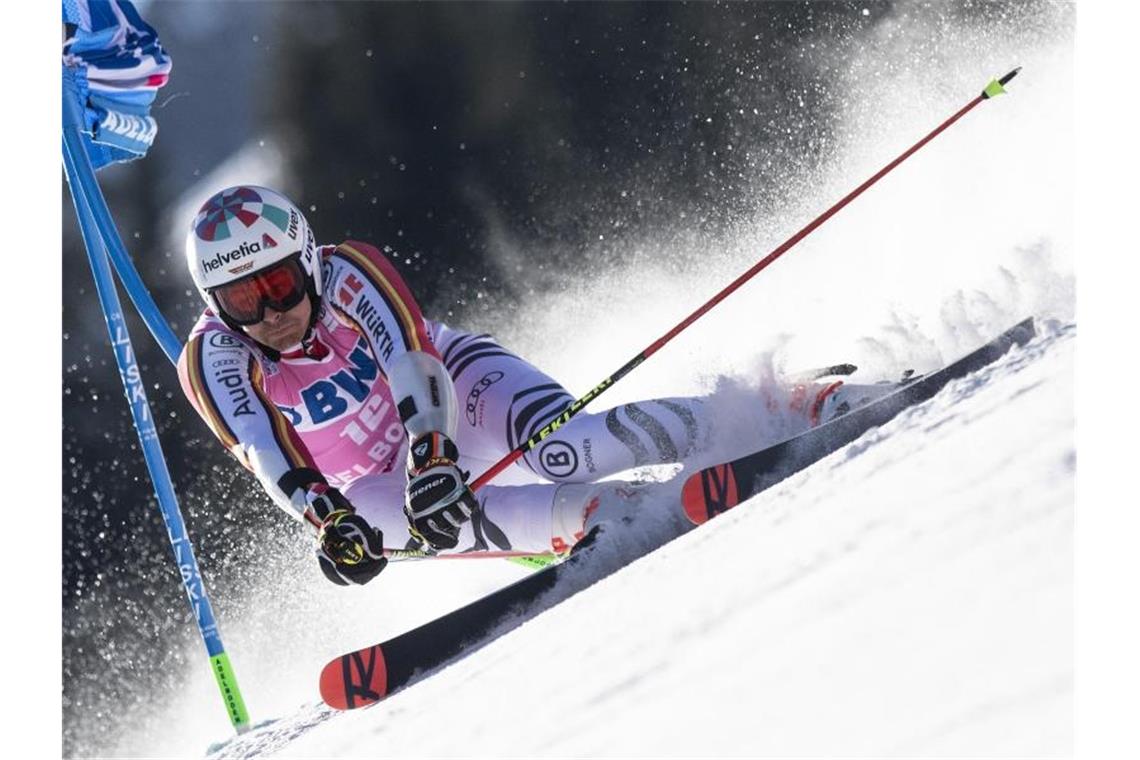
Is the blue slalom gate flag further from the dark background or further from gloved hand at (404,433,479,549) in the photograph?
gloved hand at (404,433,479,549)

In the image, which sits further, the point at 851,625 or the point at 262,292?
the point at 262,292

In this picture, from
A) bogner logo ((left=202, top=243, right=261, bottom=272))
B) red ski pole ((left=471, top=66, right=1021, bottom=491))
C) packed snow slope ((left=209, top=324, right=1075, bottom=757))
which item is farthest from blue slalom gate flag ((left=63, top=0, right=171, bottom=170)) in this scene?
packed snow slope ((left=209, top=324, right=1075, bottom=757))

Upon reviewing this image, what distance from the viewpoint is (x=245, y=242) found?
2801 millimetres

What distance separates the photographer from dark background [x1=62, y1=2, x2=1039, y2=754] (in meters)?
4.96

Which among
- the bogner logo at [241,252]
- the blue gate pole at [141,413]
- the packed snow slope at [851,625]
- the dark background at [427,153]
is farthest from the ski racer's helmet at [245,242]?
the dark background at [427,153]

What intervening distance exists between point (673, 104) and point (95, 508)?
2.55m

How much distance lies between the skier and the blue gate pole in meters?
0.40

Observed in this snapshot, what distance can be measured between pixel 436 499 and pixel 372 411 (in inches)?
23.6

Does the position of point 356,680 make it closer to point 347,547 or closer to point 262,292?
point 347,547

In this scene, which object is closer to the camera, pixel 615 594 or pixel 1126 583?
pixel 1126 583

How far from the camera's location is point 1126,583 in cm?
209

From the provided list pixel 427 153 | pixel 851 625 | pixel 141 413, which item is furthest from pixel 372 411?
pixel 427 153
